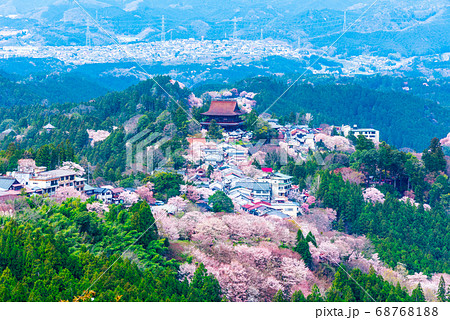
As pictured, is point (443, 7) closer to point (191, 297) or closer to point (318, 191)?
point (318, 191)

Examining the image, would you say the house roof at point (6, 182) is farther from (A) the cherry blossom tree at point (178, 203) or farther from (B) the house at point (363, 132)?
(B) the house at point (363, 132)

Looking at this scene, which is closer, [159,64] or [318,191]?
[318,191]

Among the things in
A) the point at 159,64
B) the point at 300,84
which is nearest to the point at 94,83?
the point at 159,64

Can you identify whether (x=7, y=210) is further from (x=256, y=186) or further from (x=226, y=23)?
(x=226, y=23)

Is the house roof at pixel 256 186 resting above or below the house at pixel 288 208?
above

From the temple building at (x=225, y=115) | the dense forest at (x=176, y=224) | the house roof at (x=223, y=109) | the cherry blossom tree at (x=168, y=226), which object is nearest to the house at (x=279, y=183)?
the dense forest at (x=176, y=224)
